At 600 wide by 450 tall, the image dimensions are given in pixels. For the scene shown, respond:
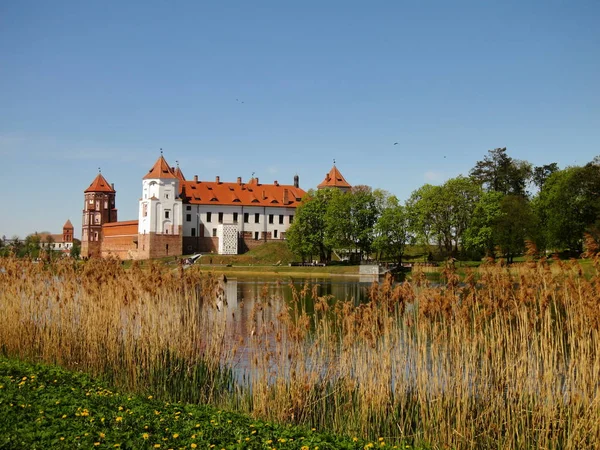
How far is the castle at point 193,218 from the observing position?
74625mm

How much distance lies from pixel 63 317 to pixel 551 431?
7.83 meters

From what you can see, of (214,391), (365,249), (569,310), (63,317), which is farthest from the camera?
(365,249)

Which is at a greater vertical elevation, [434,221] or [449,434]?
[434,221]

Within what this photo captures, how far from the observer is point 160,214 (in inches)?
2938

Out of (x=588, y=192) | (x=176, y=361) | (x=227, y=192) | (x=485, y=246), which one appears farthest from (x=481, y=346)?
(x=227, y=192)

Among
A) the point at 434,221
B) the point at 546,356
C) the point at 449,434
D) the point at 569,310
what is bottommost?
the point at 449,434

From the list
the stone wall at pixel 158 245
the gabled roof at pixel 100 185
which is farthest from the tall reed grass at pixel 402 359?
the gabled roof at pixel 100 185

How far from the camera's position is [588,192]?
2124 inches

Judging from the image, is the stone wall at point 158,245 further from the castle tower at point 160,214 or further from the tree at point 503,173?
the tree at point 503,173

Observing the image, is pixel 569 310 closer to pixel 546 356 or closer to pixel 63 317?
pixel 546 356

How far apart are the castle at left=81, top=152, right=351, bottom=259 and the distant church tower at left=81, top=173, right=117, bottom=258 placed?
0.43 ft

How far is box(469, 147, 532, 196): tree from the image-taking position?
76.8 meters

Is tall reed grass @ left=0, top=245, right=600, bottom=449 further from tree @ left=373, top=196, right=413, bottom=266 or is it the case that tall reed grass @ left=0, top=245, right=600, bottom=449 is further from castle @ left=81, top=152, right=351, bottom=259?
castle @ left=81, top=152, right=351, bottom=259

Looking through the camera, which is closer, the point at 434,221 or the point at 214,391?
the point at 214,391
